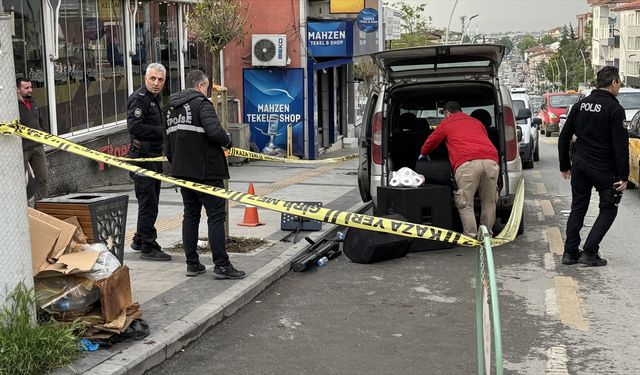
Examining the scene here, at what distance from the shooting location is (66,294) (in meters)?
5.51

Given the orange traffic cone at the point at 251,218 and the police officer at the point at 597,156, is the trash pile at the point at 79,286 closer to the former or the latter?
the police officer at the point at 597,156

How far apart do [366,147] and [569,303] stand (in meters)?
4.09

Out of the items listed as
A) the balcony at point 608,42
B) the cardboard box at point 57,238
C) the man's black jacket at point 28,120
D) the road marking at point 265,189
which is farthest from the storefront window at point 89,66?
the balcony at point 608,42

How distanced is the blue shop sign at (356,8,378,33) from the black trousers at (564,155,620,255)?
16.0 meters

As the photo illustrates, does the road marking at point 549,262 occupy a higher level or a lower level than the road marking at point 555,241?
higher

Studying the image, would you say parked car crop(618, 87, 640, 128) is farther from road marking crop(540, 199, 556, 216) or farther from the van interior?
the van interior

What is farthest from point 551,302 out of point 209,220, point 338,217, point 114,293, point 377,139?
point 114,293

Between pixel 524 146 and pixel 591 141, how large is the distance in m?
10.7

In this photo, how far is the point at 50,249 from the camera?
18.5 feet

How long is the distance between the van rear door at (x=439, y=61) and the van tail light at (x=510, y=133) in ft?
1.55

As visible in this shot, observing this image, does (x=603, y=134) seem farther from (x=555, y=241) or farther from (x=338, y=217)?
(x=338, y=217)

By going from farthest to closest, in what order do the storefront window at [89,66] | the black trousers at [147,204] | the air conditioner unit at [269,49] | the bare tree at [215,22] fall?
the air conditioner unit at [269,49]
the bare tree at [215,22]
the storefront window at [89,66]
the black trousers at [147,204]

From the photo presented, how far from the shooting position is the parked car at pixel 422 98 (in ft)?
30.8

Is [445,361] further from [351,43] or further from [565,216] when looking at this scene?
[351,43]
